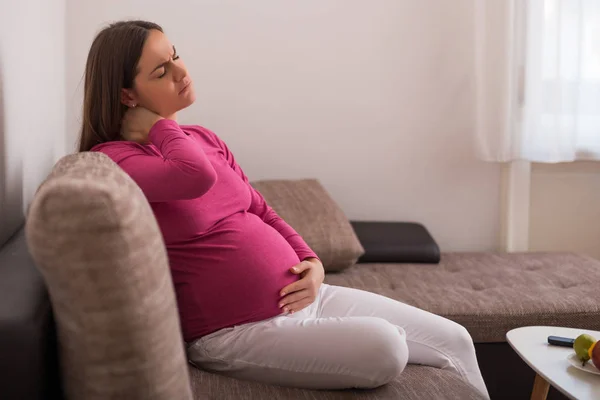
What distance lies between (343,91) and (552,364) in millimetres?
1605

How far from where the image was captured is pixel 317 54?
303cm

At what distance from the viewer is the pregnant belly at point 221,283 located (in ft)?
5.15

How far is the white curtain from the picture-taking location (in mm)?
2969

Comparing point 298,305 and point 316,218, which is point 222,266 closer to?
point 298,305

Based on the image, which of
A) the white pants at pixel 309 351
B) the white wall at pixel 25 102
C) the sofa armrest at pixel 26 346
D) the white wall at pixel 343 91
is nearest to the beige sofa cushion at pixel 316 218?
the white wall at pixel 343 91

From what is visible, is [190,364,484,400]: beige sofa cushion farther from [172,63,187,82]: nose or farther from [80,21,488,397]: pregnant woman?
[172,63,187,82]: nose

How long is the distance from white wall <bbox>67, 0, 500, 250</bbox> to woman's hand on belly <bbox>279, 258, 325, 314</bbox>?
139 cm

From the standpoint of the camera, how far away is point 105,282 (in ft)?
3.24

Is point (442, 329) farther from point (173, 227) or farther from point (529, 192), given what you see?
point (529, 192)

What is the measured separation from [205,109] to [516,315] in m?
1.45

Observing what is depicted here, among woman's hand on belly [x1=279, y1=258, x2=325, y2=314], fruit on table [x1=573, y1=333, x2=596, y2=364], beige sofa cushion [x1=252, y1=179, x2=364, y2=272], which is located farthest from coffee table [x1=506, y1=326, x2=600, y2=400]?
beige sofa cushion [x1=252, y1=179, x2=364, y2=272]

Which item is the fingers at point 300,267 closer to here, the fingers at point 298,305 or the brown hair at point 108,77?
the fingers at point 298,305

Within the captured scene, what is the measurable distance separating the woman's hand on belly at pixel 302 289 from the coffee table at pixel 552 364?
Result: 1.80ft

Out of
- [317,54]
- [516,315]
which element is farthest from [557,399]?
[317,54]
